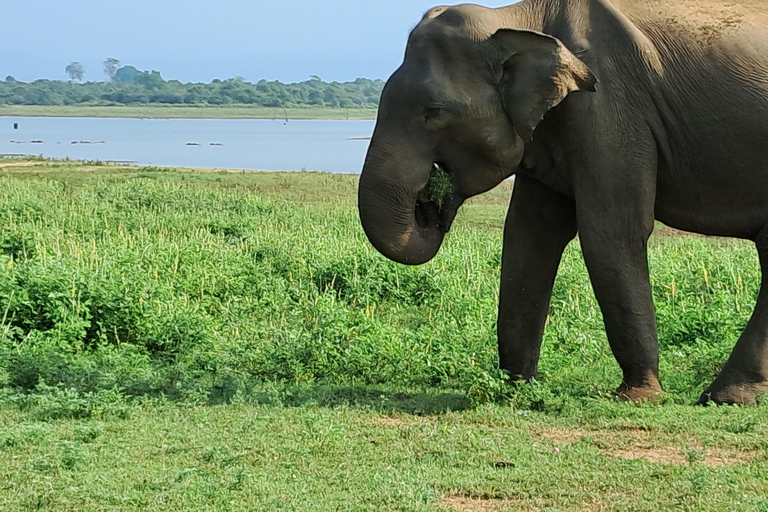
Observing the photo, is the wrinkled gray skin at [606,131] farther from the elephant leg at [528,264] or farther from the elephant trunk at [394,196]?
the elephant leg at [528,264]

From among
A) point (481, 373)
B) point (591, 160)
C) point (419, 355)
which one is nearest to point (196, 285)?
point (419, 355)

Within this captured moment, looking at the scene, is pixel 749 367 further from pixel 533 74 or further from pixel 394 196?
pixel 394 196

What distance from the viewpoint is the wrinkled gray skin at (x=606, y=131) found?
6527 mm

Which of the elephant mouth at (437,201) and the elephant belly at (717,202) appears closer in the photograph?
the elephant mouth at (437,201)

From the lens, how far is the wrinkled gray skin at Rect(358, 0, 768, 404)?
6527 mm

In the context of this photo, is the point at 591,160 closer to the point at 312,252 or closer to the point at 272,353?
the point at 272,353

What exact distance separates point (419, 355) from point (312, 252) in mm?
4116

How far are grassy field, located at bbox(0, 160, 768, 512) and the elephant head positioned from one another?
114 centimetres

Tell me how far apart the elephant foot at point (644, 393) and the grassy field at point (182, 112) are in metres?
107

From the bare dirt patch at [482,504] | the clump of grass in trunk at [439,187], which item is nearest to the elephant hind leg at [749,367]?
the clump of grass in trunk at [439,187]

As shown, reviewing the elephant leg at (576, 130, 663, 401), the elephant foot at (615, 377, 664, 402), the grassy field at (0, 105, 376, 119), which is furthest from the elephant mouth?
the grassy field at (0, 105, 376, 119)

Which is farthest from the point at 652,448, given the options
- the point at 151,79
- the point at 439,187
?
the point at 151,79

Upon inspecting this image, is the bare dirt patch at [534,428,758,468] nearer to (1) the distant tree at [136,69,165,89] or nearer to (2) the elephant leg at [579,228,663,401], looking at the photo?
(2) the elephant leg at [579,228,663,401]

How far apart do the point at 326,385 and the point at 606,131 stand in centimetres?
254
